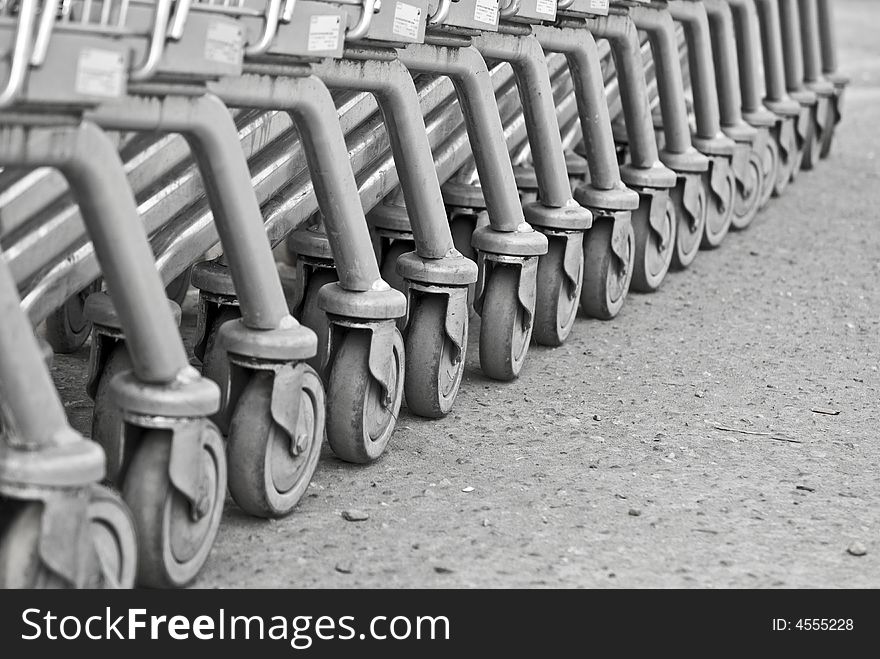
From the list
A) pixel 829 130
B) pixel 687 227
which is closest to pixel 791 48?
pixel 829 130

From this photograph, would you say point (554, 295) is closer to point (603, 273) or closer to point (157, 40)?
point (603, 273)

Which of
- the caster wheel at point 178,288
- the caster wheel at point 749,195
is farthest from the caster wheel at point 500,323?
the caster wheel at point 749,195

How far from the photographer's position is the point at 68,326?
11.9 feet

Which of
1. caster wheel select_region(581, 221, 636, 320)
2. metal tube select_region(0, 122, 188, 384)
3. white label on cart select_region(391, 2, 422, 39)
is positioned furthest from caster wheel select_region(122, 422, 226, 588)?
caster wheel select_region(581, 221, 636, 320)

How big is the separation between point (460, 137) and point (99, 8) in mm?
1572

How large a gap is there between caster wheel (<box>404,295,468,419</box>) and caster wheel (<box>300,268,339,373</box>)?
26 cm

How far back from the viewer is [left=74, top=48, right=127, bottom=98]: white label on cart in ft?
6.23

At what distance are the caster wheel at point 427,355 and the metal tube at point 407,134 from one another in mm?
116

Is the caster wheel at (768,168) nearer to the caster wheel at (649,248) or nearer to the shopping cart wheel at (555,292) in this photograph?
the caster wheel at (649,248)

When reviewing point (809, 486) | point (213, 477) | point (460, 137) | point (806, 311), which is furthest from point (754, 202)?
point (213, 477)
